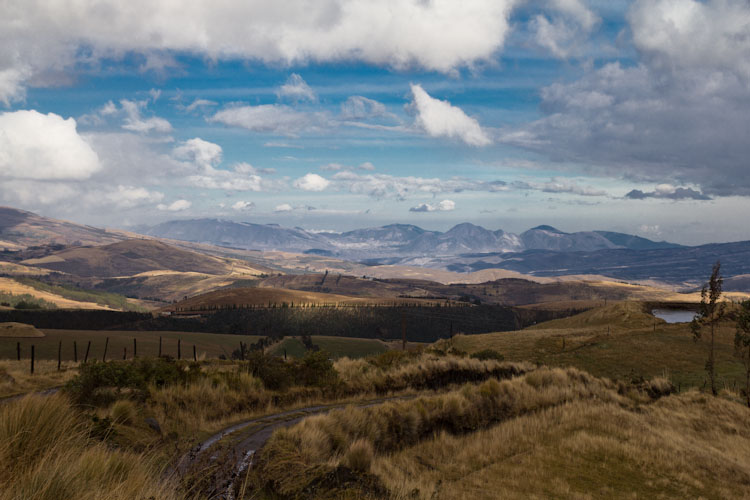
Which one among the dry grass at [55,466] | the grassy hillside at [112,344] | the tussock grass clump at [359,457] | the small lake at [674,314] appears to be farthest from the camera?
the small lake at [674,314]

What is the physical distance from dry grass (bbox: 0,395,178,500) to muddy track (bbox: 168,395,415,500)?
713 millimetres

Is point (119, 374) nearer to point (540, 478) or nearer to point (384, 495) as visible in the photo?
point (384, 495)

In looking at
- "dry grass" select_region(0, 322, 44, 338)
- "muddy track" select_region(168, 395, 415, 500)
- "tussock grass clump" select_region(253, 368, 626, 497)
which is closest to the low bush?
"muddy track" select_region(168, 395, 415, 500)

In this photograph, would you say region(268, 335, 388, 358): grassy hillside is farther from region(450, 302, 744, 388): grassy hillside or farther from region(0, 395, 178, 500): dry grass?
region(0, 395, 178, 500): dry grass

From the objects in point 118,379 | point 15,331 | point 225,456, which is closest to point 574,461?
point 225,456

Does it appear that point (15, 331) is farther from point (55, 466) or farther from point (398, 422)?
point (55, 466)

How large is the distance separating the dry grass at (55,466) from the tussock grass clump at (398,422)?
8.39ft

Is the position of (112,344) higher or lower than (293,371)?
lower

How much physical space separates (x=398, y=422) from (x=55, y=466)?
35.7 feet

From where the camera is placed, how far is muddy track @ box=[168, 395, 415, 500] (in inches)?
322

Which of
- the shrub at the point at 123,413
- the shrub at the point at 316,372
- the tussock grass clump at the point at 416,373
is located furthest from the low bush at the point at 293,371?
the shrub at the point at 123,413

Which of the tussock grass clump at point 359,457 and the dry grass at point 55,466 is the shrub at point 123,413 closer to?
the dry grass at point 55,466

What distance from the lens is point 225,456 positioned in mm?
9953

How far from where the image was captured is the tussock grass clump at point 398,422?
9875 millimetres
